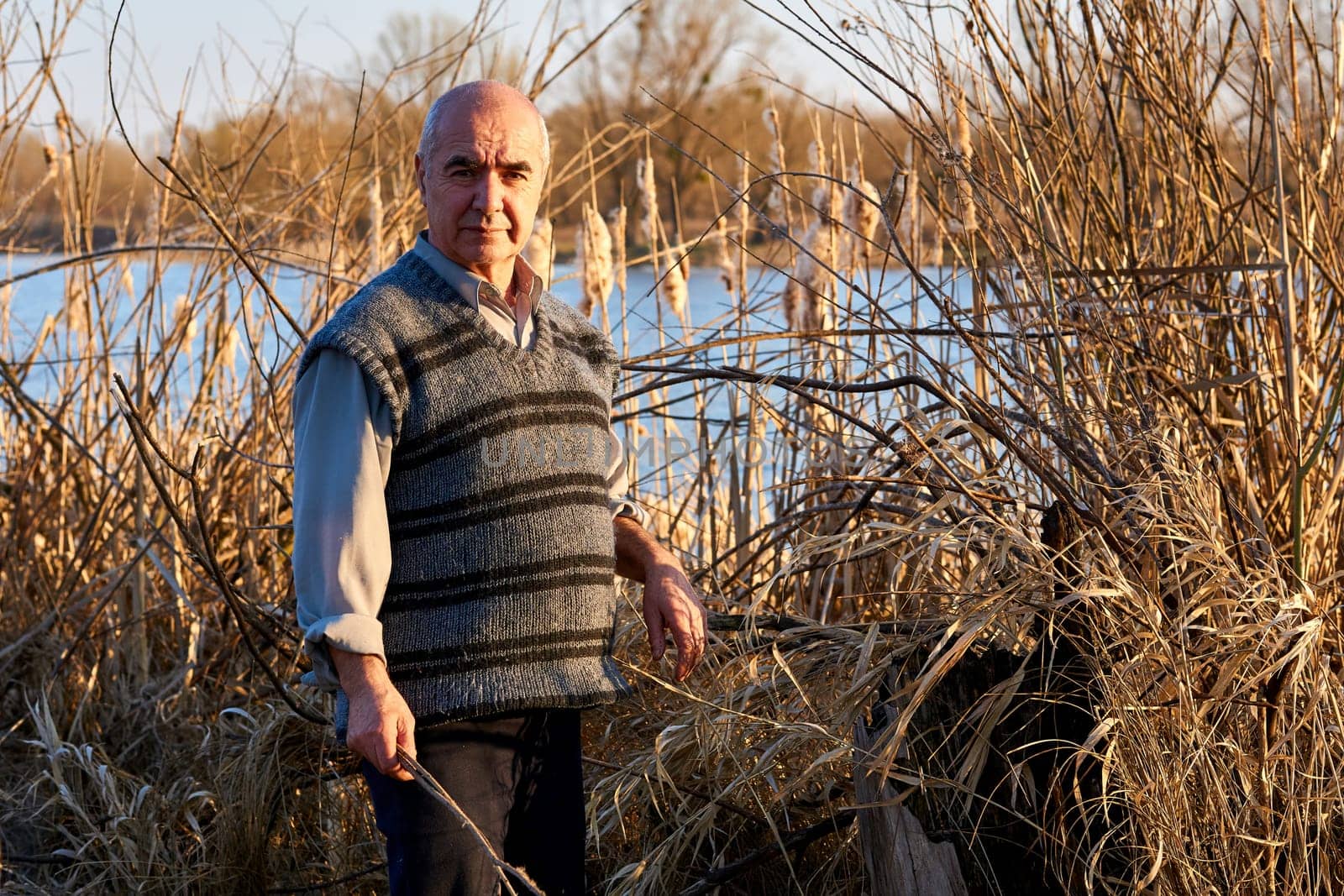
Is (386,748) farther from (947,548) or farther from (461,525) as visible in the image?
(947,548)

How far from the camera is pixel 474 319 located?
74.2 inches

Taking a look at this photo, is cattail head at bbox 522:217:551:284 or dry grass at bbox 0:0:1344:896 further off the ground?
cattail head at bbox 522:217:551:284

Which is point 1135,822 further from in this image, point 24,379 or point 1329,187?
point 24,379

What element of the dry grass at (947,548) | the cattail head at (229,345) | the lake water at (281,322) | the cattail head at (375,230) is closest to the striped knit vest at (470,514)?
the dry grass at (947,548)

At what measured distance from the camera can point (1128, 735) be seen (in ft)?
6.37

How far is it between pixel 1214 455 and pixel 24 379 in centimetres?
328

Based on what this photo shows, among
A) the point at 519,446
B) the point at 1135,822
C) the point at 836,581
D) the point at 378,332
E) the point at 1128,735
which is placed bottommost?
the point at 1135,822

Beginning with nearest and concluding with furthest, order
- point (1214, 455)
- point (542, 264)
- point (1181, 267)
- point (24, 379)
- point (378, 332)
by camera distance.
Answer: point (378, 332) < point (1181, 267) < point (1214, 455) < point (542, 264) < point (24, 379)

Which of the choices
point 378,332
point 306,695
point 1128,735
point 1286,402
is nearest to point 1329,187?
point 1286,402

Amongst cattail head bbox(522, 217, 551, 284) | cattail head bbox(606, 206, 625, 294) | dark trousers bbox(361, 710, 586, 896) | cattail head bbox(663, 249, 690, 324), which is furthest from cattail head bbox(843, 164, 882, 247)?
dark trousers bbox(361, 710, 586, 896)

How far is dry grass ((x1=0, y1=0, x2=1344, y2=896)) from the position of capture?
2.02 meters

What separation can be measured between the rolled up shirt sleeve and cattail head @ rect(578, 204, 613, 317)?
76.8 inches

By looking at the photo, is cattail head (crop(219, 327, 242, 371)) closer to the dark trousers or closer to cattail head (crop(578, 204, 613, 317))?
cattail head (crop(578, 204, 613, 317))

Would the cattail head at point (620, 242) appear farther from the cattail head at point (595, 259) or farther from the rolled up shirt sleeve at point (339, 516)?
the rolled up shirt sleeve at point (339, 516)
